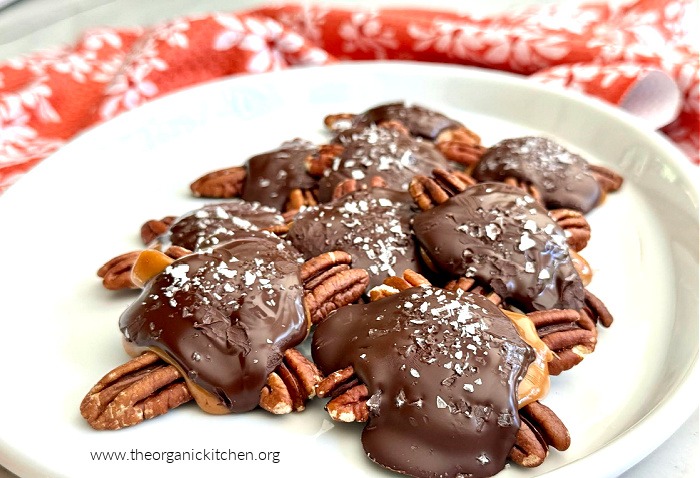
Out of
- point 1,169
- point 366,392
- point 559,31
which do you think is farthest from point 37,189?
point 559,31

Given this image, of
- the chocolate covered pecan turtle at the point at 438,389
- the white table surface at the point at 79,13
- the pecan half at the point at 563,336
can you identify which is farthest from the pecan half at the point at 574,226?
the white table surface at the point at 79,13

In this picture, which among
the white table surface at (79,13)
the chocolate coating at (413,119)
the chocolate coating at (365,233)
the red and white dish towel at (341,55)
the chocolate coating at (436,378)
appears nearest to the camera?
the chocolate coating at (436,378)

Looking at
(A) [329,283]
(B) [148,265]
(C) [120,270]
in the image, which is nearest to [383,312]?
(A) [329,283]

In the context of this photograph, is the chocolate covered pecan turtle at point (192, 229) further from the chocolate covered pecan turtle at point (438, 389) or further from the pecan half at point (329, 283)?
the chocolate covered pecan turtle at point (438, 389)

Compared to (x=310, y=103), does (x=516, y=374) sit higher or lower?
higher

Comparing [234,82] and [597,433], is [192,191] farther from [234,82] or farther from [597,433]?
[597,433]

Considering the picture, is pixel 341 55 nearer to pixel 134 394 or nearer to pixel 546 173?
pixel 546 173
